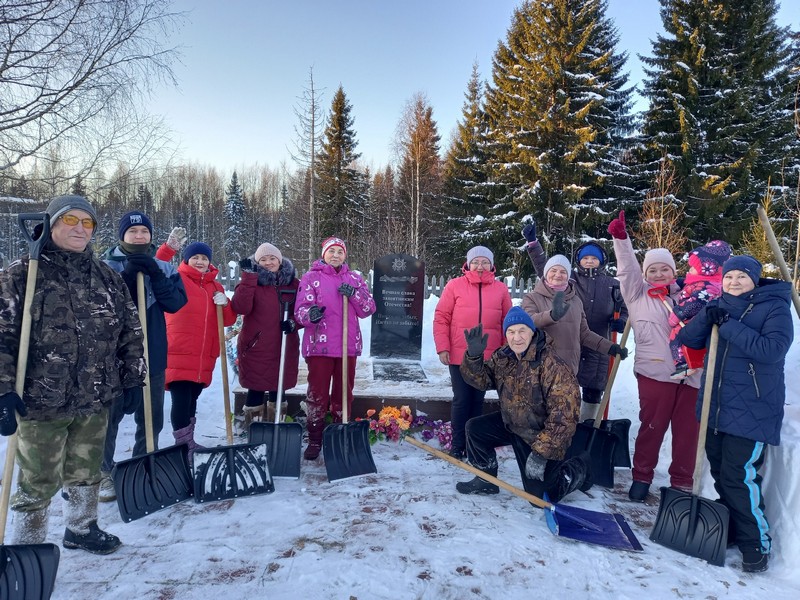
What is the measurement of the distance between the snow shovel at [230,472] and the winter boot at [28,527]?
0.98 metres

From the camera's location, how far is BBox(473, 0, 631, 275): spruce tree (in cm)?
1675

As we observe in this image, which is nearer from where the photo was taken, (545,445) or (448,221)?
(545,445)

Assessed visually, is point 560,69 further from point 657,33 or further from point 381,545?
point 381,545

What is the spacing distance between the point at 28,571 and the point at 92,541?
18.8 inches

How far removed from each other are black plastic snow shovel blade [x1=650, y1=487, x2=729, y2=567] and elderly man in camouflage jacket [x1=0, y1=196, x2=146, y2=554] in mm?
3418

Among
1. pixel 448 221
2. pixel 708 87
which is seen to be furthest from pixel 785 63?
pixel 448 221

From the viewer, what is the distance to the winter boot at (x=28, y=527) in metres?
2.32

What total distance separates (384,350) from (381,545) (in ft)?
15.5

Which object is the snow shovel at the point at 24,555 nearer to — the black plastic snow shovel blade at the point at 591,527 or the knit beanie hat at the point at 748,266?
the black plastic snow shovel blade at the point at 591,527

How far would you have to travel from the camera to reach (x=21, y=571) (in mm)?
2102

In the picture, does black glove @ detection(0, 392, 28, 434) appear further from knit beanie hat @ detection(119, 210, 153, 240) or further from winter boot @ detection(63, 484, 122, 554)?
knit beanie hat @ detection(119, 210, 153, 240)

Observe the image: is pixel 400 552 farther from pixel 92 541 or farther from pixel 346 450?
pixel 92 541

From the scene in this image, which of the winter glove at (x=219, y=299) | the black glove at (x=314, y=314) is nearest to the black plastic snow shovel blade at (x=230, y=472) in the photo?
the black glove at (x=314, y=314)

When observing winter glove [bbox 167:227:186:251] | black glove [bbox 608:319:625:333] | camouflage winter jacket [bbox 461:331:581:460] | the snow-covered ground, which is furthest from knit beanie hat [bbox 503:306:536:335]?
winter glove [bbox 167:227:186:251]
